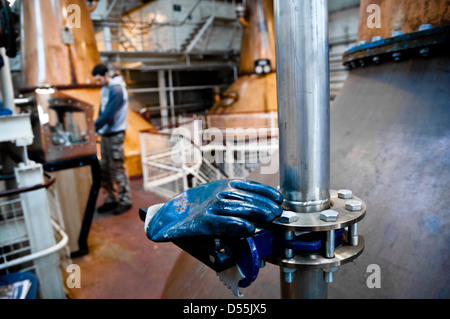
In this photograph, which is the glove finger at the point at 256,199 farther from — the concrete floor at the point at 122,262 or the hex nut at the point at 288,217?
the concrete floor at the point at 122,262

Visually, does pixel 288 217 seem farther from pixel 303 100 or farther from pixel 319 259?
pixel 303 100

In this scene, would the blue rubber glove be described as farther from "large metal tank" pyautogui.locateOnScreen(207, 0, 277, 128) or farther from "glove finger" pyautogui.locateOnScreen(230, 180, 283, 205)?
"large metal tank" pyautogui.locateOnScreen(207, 0, 277, 128)

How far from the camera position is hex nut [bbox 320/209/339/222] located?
0.61 metres

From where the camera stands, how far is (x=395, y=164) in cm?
108

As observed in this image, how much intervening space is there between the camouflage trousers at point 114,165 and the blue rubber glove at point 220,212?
3616mm

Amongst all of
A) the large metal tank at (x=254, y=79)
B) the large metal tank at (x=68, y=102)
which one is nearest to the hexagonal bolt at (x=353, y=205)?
the large metal tank at (x=68, y=102)

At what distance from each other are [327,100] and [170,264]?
276 centimetres

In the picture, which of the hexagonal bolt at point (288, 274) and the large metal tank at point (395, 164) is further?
the large metal tank at point (395, 164)

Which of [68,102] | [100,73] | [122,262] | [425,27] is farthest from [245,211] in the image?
[100,73]

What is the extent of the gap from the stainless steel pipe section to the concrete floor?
Result: 229cm

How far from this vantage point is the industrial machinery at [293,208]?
60cm

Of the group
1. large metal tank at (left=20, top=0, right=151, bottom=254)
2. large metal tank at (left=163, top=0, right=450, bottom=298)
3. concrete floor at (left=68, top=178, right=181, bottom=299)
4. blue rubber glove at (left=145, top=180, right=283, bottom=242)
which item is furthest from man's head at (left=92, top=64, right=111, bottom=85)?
blue rubber glove at (left=145, top=180, right=283, bottom=242)

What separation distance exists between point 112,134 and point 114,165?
393mm
